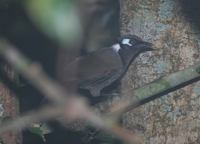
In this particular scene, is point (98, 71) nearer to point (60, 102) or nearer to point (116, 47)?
point (116, 47)

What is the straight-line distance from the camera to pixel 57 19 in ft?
2.16

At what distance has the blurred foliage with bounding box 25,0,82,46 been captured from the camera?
2.12 ft

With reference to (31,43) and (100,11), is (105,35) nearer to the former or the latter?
(100,11)

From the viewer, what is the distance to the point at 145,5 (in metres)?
3.34

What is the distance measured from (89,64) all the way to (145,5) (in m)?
2.60

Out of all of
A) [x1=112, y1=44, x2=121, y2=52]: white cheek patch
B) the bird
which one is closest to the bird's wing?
the bird

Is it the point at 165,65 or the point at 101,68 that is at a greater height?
the point at 101,68

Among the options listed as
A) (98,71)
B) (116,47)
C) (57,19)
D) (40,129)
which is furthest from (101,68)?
(57,19)

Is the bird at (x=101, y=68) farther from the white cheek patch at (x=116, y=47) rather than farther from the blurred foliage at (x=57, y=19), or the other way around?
the blurred foliage at (x=57, y=19)

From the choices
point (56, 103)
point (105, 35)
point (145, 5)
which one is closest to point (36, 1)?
point (56, 103)

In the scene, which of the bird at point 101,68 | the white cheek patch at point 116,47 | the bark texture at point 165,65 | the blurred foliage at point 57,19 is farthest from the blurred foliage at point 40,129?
the blurred foliage at point 57,19

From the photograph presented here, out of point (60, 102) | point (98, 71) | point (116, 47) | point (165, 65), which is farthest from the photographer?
point (116, 47)

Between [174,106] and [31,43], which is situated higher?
[31,43]

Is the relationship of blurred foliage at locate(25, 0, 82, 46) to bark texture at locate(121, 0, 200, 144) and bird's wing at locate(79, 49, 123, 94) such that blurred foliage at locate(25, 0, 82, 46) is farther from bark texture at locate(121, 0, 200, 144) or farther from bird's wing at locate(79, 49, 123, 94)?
bird's wing at locate(79, 49, 123, 94)
